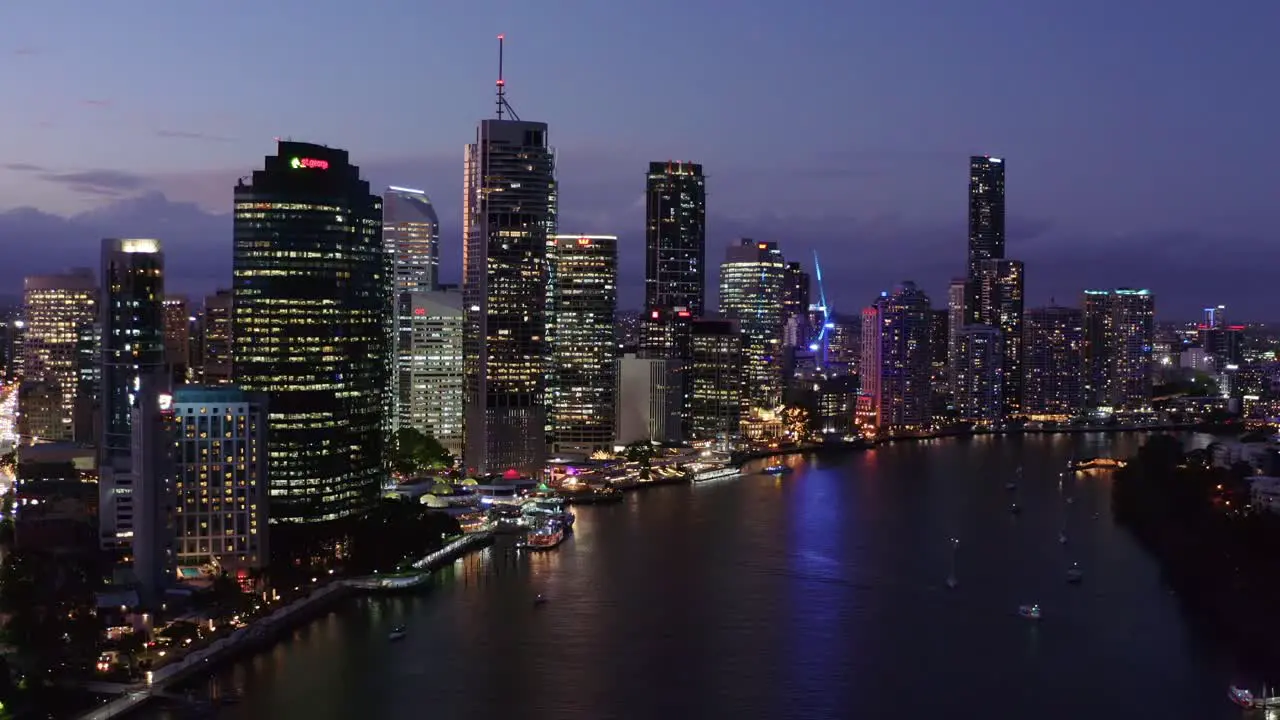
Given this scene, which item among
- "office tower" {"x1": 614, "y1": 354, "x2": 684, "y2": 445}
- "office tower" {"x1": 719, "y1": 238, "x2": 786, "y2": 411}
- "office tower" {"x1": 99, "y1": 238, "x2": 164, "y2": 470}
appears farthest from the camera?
"office tower" {"x1": 719, "y1": 238, "x2": 786, "y2": 411}

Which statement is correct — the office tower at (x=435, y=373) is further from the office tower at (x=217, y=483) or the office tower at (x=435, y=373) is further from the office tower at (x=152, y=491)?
the office tower at (x=152, y=491)

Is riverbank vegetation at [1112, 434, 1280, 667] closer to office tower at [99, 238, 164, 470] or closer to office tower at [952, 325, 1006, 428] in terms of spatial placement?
office tower at [99, 238, 164, 470]

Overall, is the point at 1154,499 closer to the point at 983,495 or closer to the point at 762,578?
the point at 983,495

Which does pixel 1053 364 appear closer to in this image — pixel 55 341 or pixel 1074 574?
pixel 55 341

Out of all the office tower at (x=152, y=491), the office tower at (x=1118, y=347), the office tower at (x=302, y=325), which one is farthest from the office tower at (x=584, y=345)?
the office tower at (x=1118, y=347)

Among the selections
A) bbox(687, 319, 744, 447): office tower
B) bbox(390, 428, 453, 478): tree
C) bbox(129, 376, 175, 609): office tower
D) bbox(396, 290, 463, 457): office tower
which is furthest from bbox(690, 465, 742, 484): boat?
bbox(129, 376, 175, 609): office tower

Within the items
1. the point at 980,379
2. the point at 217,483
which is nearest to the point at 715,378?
the point at 980,379
